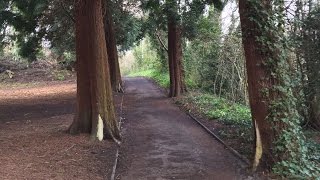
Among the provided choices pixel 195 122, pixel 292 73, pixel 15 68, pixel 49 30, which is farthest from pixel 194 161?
pixel 15 68

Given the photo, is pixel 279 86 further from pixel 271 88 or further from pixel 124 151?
pixel 124 151

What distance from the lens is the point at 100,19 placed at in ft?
38.7

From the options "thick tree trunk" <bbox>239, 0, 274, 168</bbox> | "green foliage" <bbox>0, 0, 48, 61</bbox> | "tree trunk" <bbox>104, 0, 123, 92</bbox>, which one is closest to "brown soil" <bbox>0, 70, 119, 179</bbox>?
"thick tree trunk" <bbox>239, 0, 274, 168</bbox>

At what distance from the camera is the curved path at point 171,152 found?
8.30m

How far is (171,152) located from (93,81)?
2960 mm

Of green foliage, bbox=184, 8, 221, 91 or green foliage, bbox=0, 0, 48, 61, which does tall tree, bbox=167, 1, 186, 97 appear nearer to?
Result: green foliage, bbox=184, 8, 221, 91

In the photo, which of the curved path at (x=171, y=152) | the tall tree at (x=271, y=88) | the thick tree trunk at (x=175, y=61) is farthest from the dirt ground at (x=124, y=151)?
the thick tree trunk at (x=175, y=61)

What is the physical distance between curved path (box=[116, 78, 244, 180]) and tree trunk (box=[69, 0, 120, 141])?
2.59ft

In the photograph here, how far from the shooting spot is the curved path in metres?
8.30

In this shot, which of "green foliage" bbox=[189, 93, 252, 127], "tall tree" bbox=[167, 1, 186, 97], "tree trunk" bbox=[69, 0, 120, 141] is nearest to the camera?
"tree trunk" bbox=[69, 0, 120, 141]

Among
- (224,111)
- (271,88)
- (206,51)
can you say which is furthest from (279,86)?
(206,51)

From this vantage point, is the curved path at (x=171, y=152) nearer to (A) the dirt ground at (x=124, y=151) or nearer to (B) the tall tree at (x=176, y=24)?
(A) the dirt ground at (x=124, y=151)

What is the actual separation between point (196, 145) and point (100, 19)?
13.7 feet

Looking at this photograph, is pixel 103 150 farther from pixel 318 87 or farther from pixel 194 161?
pixel 318 87
